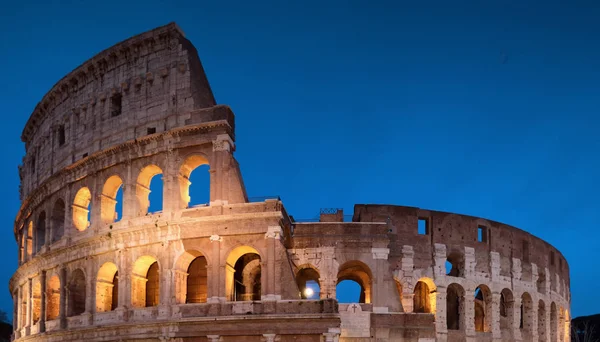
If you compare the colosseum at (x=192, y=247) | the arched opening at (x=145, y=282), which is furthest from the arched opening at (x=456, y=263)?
the arched opening at (x=145, y=282)

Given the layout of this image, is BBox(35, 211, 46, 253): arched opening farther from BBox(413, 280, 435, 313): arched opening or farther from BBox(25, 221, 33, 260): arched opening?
BBox(413, 280, 435, 313): arched opening

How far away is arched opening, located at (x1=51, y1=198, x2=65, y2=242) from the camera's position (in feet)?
89.5

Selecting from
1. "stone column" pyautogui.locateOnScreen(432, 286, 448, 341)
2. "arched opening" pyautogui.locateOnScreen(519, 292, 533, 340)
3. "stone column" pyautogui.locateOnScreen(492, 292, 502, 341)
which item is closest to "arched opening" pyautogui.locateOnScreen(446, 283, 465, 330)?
"stone column" pyautogui.locateOnScreen(432, 286, 448, 341)

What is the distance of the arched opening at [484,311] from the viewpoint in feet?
92.5

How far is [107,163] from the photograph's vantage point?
2458 centimetres

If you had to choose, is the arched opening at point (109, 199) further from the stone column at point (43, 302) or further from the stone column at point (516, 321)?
the stone column at point (516, 321)

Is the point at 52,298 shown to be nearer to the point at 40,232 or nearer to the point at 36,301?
the point at 36,301

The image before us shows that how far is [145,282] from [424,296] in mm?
11419

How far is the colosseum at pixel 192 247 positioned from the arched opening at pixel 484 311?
0.08 m

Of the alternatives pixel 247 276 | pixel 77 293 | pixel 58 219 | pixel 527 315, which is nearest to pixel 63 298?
pixel 77 293

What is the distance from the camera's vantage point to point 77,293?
84.3ft

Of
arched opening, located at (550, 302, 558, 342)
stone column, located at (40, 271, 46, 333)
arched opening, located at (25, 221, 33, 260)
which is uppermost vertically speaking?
arched opening, located at (25, 221, 33, 260)

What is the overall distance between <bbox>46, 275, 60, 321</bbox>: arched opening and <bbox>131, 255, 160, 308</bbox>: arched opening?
175 inches

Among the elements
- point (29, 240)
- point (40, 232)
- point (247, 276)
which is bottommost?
point (247, 276)
